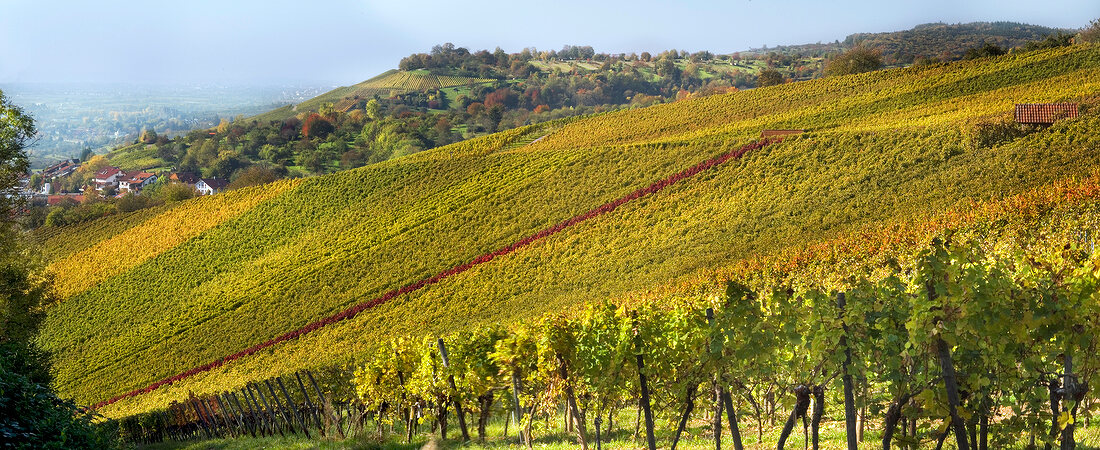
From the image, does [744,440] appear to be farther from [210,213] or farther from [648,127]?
[210,213]

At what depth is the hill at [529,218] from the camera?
30.1m

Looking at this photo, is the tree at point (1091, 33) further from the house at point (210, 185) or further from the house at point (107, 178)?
the house at point (107, 178)

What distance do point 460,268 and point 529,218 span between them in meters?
5.49

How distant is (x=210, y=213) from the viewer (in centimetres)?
5750

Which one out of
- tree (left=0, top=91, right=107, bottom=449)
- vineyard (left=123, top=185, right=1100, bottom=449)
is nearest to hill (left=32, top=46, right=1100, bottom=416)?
tree (left=0, top=91, right=107, bottom=449)

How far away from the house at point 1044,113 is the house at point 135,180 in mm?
113290

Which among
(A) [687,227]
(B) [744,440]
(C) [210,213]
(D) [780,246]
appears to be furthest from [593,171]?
(B) [744,440]

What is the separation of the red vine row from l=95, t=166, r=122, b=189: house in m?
92.1

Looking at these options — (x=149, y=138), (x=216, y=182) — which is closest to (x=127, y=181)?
(x=216, y=182)

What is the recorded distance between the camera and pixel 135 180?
382 ft

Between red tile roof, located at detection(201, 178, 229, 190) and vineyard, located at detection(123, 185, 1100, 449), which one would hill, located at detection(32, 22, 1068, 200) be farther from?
vineyard, located at detection(123, 185, 1100, 449)

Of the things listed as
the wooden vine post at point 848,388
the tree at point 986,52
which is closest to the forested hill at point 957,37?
the tree at point 986,52

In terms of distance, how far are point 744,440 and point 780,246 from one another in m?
18.6

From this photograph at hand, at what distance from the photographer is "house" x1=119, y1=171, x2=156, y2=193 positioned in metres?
114
